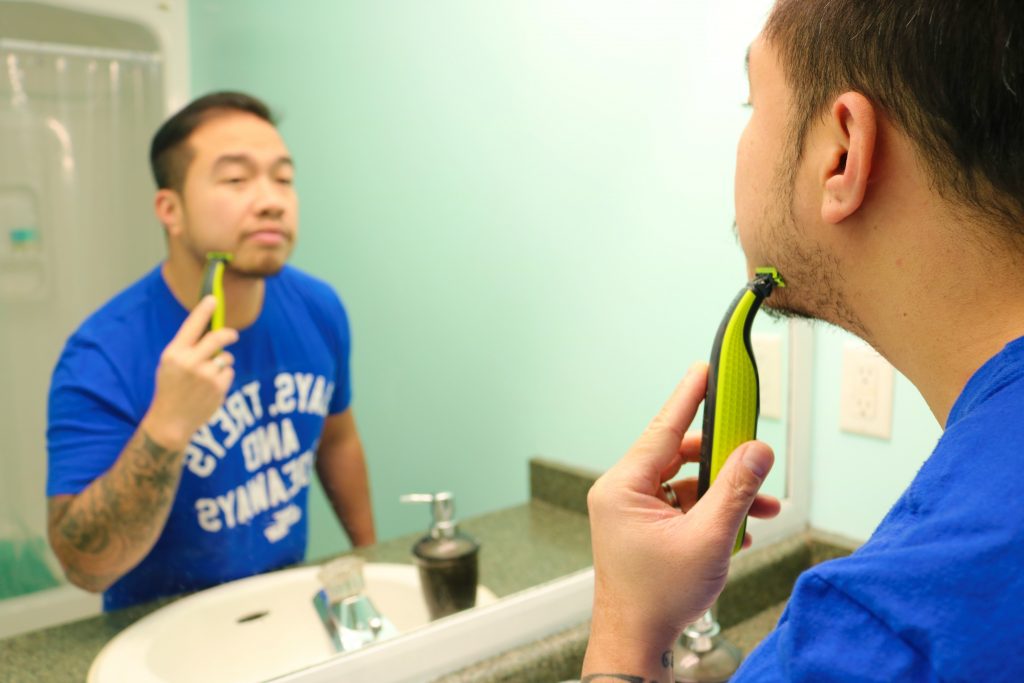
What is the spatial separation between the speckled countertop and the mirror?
0.04 metres

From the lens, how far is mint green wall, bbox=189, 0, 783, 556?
1.05m

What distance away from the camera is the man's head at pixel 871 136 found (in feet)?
1.47

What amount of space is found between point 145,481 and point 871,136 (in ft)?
2.34

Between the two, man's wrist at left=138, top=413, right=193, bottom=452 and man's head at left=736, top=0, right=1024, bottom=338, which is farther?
man's wrist at left=138, top=413, right=193, bottom=452

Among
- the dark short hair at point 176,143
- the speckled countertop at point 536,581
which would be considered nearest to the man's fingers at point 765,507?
the speckled countertop at point 536,581

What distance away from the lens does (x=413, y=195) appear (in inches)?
45.5

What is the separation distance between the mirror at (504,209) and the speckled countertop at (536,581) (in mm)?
36

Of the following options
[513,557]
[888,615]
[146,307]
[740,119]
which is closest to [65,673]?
[146,307]

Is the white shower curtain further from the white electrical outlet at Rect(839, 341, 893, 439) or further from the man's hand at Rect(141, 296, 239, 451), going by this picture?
the white electrical outlet at Rect(839, 341, 893, 439)

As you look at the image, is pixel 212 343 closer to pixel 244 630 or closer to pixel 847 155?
pixel 244 630

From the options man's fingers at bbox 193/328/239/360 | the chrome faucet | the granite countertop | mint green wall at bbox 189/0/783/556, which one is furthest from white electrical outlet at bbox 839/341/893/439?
man's fingers at bbox 193/328/239/360

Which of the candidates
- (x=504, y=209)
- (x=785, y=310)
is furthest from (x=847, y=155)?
(x=504, y=209)

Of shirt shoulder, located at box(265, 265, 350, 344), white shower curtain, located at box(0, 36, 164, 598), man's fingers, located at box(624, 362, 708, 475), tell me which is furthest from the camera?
shirt shoulder, located at box(265, 265, 350, 344)

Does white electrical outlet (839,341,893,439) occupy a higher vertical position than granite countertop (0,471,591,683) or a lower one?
higher
